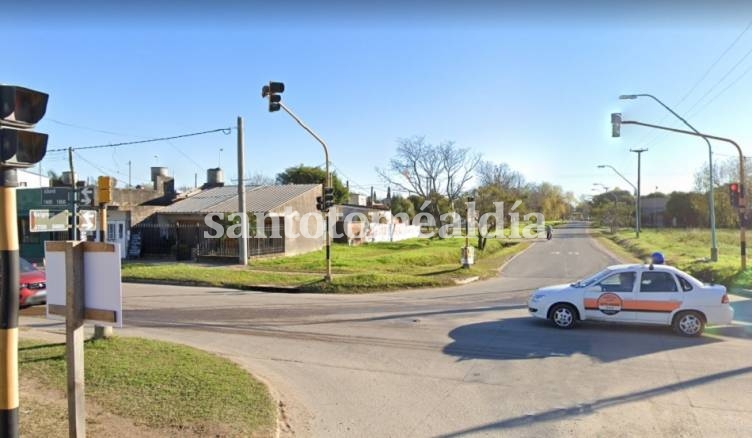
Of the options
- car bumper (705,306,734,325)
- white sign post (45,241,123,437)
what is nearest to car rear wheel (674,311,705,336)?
car bumper (705,306,734,325)

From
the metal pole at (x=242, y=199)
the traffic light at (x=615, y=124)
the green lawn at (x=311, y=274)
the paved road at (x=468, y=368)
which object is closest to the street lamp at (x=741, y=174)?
the traffic light at (x=615, y=124)

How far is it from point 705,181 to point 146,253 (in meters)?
81.8

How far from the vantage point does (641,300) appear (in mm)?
10711

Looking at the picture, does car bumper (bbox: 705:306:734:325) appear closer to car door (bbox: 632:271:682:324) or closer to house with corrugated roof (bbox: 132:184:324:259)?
car door (bbox: 632:271:682:324)

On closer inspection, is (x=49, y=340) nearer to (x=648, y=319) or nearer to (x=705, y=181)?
(x=648, y=319)

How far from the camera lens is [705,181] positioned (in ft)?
265

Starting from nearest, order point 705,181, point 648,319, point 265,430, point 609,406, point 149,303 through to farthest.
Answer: point 265,430, point 609,406, point 648,319, point 149,303, point 705,181

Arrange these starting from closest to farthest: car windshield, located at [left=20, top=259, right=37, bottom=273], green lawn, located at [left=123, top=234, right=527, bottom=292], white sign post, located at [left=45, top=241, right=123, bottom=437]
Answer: white sign post, located at [left=45, top=241, right=123, bottom=437] → car windshield, located at [left=20, top=259, right=37, bottom=273] → green lawn, located at [left=123, top=234, right=527, bottom=292]

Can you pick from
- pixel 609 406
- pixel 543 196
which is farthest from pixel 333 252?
pixel 543 196

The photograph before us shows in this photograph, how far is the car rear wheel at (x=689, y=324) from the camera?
408 inches

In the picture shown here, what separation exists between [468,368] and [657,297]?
5.05 meters

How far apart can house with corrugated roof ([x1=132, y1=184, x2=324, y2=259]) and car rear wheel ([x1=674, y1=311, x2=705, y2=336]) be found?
71.7 feet

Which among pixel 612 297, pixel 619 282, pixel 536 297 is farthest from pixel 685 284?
pixel 536 297

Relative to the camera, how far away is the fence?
2842 centimetres
